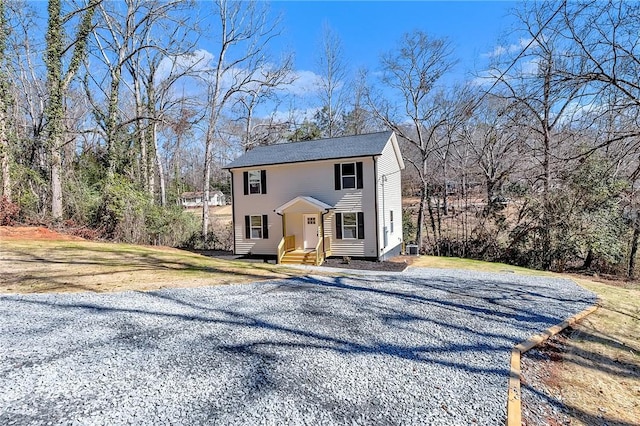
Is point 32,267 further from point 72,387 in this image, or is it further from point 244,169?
→ point 244,169

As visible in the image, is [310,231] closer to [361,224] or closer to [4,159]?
[361,224]

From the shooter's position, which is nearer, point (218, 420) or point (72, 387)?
point (218, 420)

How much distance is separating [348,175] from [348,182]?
32cm

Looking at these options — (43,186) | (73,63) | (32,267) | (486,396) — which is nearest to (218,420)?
(486,396)

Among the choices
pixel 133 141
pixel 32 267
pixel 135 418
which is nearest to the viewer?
pixel 135 418

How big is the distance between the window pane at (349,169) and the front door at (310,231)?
2498mm

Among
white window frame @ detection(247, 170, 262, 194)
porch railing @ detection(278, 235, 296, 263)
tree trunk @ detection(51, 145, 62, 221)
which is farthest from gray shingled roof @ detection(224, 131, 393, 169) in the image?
tree trunk @ detection(51, 145, 62, 221)

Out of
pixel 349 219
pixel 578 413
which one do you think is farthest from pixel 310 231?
pixel 578 413

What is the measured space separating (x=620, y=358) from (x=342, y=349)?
13.7 ft

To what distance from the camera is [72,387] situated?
3064 millimetres

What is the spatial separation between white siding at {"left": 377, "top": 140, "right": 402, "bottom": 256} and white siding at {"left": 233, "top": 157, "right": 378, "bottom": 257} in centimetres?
54

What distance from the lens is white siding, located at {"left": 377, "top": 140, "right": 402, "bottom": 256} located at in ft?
48.2

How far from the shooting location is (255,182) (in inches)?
642

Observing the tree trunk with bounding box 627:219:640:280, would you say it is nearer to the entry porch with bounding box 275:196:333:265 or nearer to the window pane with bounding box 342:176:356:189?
the window pane with bounding box 342:176:356:189
